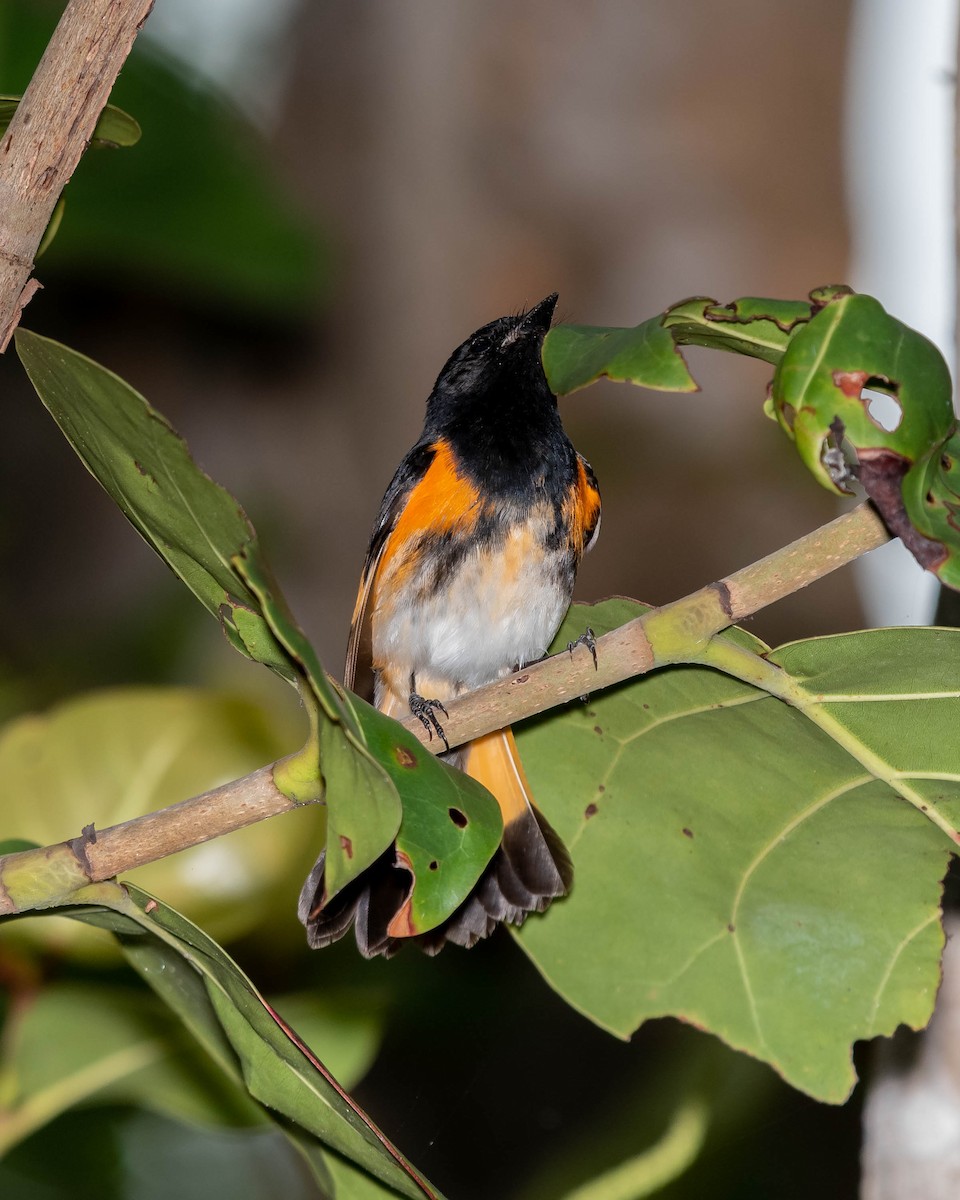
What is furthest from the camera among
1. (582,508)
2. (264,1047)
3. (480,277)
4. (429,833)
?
(480,277)

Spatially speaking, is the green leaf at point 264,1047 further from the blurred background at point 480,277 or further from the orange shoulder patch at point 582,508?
the blurred background at point 480,277

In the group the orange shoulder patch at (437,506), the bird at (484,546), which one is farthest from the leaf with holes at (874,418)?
the orange shoulder patch at (437,506)

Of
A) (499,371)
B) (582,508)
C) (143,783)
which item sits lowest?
(143,783)

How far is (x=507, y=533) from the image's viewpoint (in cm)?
246

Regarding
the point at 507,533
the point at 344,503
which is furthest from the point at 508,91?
the point at 507,533

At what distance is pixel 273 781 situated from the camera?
3.27 ft

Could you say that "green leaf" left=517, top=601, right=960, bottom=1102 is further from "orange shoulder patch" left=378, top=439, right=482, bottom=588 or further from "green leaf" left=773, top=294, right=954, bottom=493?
"orange shoulder patch" left=378, top=439, right=482, bottom=588

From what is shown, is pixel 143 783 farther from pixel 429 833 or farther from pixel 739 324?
pixel 739 324

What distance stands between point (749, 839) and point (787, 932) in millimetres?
111

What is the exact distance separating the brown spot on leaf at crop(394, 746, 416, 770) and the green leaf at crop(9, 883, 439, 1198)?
0.27 meters

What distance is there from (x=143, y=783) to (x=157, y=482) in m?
0.92

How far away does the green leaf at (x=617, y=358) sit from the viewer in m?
0.98

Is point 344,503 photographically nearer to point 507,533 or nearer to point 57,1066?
point 507,533

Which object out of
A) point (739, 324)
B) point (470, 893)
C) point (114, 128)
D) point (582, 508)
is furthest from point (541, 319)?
point (739, 324)
